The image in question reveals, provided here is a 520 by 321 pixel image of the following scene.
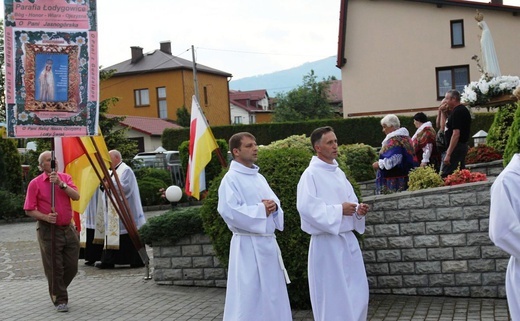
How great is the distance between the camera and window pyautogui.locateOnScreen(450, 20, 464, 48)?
39250 millimetres

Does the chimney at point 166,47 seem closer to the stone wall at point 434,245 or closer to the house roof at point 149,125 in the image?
the house roof at point 149,125

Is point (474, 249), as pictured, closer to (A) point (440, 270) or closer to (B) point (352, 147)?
(A) point (440, 270)

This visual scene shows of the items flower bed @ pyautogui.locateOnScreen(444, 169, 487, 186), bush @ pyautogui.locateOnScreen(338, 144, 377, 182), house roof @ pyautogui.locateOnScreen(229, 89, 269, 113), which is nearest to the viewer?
flower bed @ pyautogui.locateOnScreen(444, 169, 487, 186)

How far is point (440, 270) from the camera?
8.77m

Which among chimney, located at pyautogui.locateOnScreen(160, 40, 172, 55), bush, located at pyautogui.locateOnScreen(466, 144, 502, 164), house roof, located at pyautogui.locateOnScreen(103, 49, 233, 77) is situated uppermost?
chimney, located at pyautogui.locateOnScreen(160, 40, 172, 55)

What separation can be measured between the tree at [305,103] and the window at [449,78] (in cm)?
2289

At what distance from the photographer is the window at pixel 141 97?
66.4m

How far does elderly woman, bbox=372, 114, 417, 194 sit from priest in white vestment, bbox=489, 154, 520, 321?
4976 mm

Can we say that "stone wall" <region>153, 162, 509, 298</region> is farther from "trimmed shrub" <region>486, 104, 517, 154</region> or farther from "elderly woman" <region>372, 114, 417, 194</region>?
"trimmed shrub" <region>486, 104, 517, 154</region>

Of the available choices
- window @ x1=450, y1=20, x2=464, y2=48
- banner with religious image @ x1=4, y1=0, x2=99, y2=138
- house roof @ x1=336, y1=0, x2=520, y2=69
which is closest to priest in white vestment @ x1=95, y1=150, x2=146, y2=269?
banner with religious image @ x1=4, y1=0, x2=99, y2=138

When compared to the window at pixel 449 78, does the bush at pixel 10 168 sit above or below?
below

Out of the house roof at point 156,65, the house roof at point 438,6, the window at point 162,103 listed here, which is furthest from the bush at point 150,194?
the window at point 162,103

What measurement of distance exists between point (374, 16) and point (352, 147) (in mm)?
23781

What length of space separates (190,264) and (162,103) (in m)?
56.4
